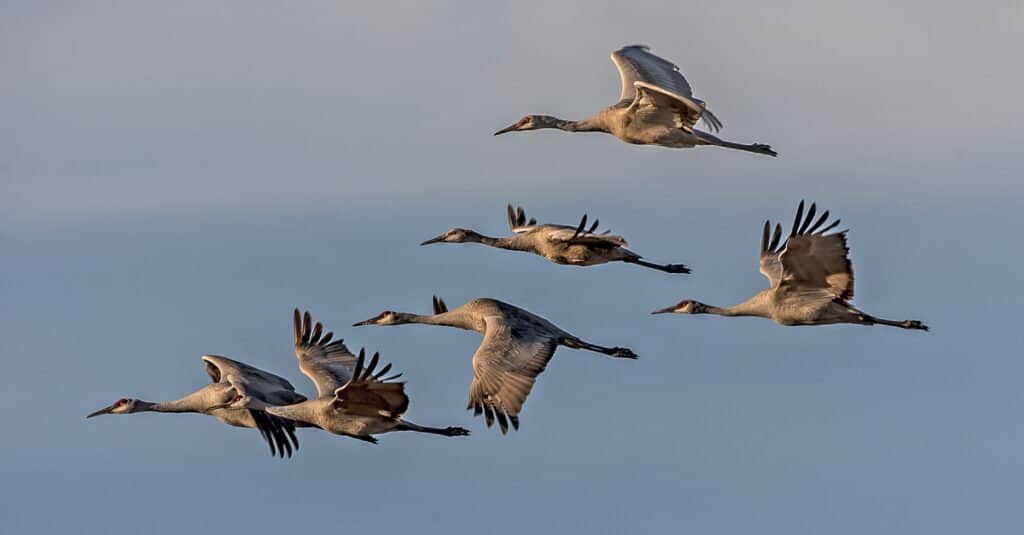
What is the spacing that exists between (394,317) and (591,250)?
3.75m

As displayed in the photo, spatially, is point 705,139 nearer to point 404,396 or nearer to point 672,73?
point 672,73

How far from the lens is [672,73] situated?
99.1ft

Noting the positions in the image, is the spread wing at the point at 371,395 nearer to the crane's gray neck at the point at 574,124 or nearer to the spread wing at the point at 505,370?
the spread wing at the point at 505,370

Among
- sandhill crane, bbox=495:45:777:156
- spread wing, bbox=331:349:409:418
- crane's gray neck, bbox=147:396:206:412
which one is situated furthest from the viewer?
crane's gray neck, bbox=147:396:206:412

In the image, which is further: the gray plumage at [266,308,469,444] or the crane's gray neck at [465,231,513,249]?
the crane's gray neck at [465,231,513,249]

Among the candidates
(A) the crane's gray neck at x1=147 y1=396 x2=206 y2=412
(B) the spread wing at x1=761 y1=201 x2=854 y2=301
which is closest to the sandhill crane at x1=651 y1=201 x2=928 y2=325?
(B) the spread wing at x1=761 y1=201 x2=854 y2=301

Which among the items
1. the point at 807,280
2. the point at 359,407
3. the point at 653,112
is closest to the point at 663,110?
the point at 653,112

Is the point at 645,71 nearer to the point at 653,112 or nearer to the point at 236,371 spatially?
the point at 653,112

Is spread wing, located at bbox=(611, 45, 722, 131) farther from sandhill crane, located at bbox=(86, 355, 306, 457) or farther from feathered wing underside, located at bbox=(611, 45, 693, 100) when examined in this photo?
sandhill crane, located at bbox=(86, 355, 306, 457)

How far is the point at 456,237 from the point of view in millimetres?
31984

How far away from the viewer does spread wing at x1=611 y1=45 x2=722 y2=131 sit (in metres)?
28.6

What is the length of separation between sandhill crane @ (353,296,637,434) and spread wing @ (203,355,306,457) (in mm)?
2202

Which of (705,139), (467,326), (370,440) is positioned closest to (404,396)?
(370,440)

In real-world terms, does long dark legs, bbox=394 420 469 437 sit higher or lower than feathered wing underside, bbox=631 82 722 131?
lower
